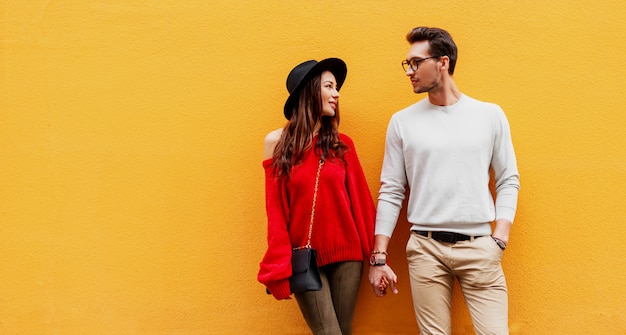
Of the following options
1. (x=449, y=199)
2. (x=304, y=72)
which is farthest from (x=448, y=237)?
(x=304, y=72)

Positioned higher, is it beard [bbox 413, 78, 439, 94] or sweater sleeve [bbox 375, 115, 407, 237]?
beard [bbox 413, 78, 439, 94]

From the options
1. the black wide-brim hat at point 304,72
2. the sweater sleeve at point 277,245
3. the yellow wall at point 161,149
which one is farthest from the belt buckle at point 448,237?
the black wide-brim hat at point 304,72

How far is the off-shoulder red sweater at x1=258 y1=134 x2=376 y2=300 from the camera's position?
129 inches

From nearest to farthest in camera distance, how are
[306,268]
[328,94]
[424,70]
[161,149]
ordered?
[306,268], [424,70], [328,94], [161,149]

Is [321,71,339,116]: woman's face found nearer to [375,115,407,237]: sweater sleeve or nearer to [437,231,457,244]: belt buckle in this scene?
[375,115,407,237]: sweater sleeve

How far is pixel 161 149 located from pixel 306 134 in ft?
3.39

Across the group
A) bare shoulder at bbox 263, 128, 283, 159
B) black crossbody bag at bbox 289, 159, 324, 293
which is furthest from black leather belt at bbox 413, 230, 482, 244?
bare shoulder at bbox 263, 128, 283, 159

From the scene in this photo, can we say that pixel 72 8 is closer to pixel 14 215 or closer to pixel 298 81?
pixel 14 215

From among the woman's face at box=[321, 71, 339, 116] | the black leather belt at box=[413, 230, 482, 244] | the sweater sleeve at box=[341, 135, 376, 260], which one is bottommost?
the black leather belt at box=[413, 230, 482, 244]

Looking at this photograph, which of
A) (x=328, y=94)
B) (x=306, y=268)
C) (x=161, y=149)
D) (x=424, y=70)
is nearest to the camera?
(x=306, y=268)

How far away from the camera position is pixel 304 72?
3398mm

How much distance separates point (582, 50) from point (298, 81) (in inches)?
70.2

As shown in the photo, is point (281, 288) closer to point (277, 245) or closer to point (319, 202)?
point (277, 245)

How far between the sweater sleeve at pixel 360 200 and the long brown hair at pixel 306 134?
0.09 m
